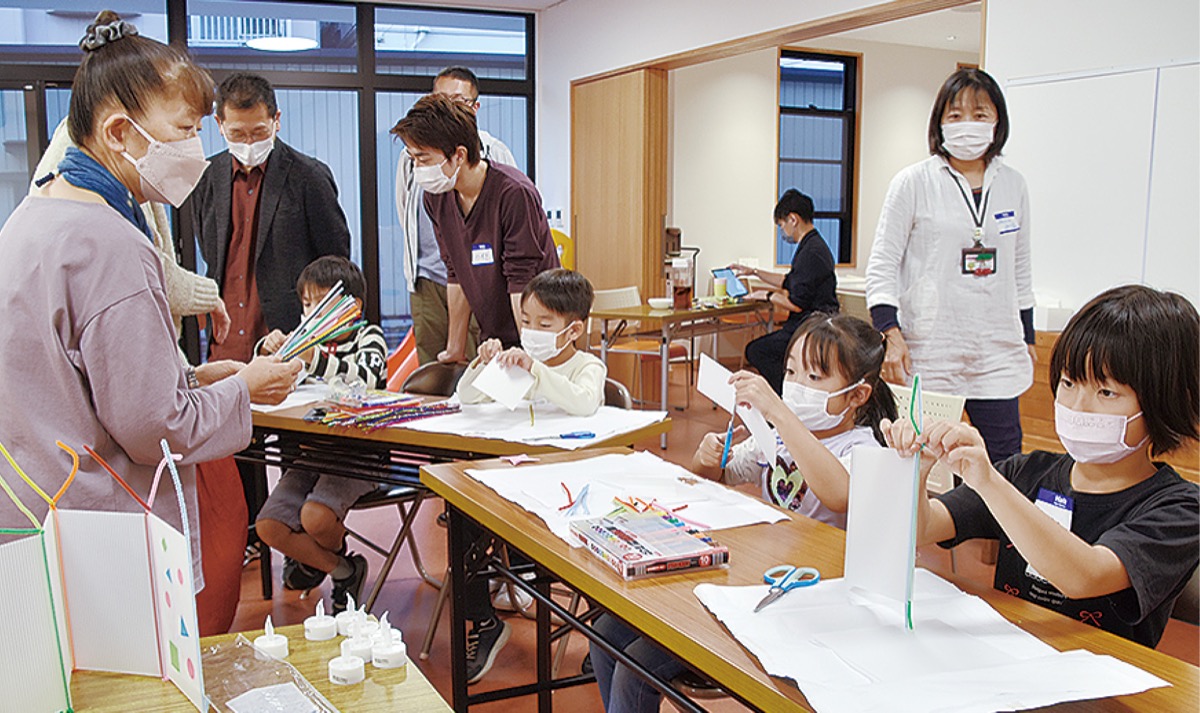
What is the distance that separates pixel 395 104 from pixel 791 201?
128 inches

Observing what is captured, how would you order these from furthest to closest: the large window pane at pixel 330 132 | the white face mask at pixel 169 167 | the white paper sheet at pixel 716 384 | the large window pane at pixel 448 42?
1. the large window pane at pixel 448 42
2. the large window pane at pixel 330 132
3. the white paper sheet at pixel 716 384
4. the white face mask at pixel 169 167

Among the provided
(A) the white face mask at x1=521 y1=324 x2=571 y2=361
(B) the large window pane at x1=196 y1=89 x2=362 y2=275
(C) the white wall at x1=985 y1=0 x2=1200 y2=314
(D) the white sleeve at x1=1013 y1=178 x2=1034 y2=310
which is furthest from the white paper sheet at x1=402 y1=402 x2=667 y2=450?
(B) the large window pane at x1=196 y1=89 x2=362 y2=275

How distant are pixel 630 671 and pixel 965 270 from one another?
1816mm

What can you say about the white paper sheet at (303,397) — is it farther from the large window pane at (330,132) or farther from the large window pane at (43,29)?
the large window pane at (43,29)

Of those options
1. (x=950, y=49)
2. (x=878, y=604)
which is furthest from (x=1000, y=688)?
(x=950, y=49)

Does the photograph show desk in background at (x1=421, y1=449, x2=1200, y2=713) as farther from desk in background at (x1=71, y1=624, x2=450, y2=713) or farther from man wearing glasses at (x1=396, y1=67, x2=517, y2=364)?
man wearing glasses at (x1=396, y1=67, x2=517, y2=364)

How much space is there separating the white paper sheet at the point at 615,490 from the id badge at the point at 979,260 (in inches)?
54.6

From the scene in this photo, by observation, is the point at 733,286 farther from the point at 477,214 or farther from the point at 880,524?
the point at 880,524

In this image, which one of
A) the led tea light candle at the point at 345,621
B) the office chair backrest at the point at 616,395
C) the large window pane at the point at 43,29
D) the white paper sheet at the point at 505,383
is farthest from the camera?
the large window pane at the point at 43,29

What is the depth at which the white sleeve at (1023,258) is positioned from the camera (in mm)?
3057

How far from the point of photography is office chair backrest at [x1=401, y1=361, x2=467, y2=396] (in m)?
3.43

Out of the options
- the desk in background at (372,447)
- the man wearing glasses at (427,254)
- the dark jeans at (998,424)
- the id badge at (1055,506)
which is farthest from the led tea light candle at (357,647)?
the man wearing glasses at (427,254)

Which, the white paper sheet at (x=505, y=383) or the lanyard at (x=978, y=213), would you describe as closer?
the white paper sheet at (x=505, y=383)

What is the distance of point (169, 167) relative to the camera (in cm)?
174
